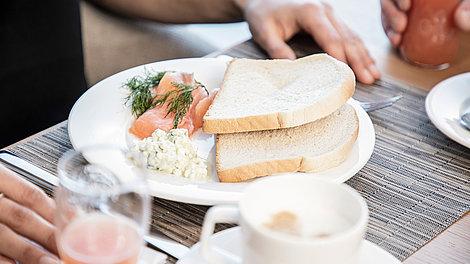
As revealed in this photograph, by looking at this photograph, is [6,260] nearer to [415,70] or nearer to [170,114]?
[170,114]

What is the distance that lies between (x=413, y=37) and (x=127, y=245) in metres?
1.00

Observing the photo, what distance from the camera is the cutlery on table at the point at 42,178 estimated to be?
3.58 ft

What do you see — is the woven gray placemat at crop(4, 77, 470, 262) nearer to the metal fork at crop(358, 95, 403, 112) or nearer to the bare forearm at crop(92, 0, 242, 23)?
the metal fork at crop(358, 95, 403, 112)

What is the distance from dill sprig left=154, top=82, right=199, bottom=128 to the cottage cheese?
0.14m

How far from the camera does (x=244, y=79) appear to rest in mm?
1451

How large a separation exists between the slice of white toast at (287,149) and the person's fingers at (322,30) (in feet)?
1.08

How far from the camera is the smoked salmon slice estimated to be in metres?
1.31

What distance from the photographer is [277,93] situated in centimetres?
138

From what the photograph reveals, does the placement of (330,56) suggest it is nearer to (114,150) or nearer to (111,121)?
(111,121)

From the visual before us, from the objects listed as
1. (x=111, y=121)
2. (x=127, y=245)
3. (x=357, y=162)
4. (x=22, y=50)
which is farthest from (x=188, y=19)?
(x=127, y=245)

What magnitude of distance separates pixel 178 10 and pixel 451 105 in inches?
29.8

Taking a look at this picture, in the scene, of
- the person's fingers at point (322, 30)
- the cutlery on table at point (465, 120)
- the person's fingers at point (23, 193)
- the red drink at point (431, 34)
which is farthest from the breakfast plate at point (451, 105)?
the person's fingers at point (23, 193)

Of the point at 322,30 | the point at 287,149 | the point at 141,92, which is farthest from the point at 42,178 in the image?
the point at 322,30

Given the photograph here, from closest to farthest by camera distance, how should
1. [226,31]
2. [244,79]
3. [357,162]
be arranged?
[357,162], [244,79], [226,31]
